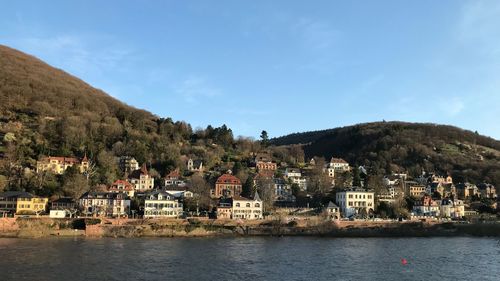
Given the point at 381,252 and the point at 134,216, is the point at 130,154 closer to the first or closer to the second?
the point at 134,216

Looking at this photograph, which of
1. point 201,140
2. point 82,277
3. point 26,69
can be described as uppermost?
point 26,69

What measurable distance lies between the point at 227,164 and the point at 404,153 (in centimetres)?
7437

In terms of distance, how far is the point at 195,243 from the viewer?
2218 inches

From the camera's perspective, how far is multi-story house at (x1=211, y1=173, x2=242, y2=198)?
90.8m

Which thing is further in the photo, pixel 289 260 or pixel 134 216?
pixel 134 216

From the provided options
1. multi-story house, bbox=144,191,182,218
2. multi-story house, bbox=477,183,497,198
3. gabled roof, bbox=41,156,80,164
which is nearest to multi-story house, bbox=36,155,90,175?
gabled roof, bbox=41,156,80,164

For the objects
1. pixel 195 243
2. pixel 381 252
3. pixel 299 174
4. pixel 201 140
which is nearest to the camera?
pixel 381 252

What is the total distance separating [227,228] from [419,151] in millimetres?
107279

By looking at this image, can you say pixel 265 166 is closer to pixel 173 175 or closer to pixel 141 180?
pixel 173 175

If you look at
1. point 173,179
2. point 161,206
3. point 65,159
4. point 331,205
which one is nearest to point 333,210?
point 331,205

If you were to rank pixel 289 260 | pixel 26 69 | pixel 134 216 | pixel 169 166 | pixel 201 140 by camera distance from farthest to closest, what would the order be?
pixel 26 69, pixel 201 140, pixel 169 166, pixel 134 216, pixel 289 260

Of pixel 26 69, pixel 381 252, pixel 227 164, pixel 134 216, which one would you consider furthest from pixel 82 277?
pixel 26 69

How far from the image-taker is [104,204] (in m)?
74.9

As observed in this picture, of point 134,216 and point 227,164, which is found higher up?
point 227,164
